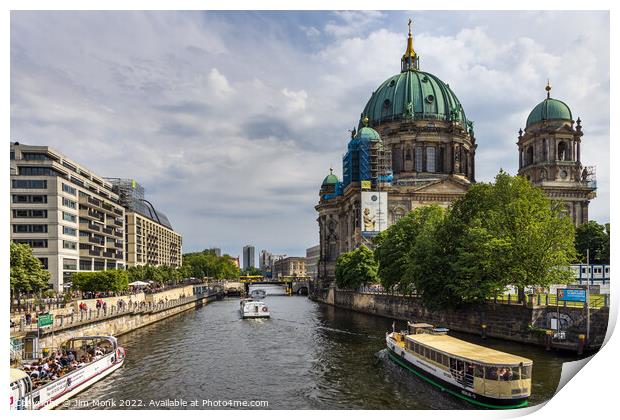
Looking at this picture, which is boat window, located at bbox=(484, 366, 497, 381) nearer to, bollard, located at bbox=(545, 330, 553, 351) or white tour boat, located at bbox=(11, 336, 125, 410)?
bollard, located at bbox=(545, 330, 553, 351)

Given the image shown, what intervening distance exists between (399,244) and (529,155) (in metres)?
60.7

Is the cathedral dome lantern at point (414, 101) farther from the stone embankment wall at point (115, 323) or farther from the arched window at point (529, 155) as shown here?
the stone embankment wall at point (115, 323)

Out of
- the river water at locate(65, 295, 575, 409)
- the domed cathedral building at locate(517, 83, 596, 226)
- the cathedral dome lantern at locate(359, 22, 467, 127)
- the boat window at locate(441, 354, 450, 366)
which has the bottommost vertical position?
the river water at locate(65, 295, 575, 409)

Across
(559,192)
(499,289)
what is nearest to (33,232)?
(499,289)

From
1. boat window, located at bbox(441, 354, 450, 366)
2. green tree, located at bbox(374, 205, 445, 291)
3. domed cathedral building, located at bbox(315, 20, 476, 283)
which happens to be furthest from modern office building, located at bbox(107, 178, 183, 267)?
boat window, located at bbox(441, 354, 450, 366)

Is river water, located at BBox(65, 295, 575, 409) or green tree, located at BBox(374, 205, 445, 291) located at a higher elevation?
green tree, located at BBox(374, 205, 445, 291)

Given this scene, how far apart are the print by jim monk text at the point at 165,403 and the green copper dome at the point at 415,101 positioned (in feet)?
424

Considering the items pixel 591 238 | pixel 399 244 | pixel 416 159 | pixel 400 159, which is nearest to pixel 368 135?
pixel 400 159

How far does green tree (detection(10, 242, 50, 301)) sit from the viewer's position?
57625mm

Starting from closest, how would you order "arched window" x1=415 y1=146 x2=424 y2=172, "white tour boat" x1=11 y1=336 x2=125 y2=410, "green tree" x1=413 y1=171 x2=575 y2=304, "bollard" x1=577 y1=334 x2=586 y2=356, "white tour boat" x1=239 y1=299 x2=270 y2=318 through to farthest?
"white tour boat" x1=11 y1=336 x2=125 y2=410, "bollard" x1=577 y1=334 x2=586 y2=356, "green tree" x1=413 y1=171 x2=575 y2=304, "white tour boat" x1=239 y1=299 x2=270 y2=318, "arched window" x1=415 y1=146 x2=424 y2=172

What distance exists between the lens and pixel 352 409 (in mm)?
34562

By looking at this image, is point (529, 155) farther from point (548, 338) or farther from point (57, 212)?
point (57, 212)

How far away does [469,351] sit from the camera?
3828cm

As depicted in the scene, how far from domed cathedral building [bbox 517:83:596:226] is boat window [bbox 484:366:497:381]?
311 ft
